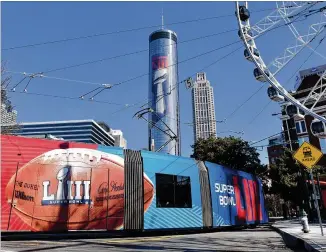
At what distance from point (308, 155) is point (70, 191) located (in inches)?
368

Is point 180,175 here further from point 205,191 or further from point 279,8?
point 279,8

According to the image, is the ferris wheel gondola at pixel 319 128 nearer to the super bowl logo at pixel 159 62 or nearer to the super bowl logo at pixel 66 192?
the super bowl logo at pixel 66 192

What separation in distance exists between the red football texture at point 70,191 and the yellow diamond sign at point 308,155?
291 inches

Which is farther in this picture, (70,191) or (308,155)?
(70,191)

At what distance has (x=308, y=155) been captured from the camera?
13.4 m

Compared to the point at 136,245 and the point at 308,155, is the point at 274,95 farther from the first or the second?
the point at 136,245

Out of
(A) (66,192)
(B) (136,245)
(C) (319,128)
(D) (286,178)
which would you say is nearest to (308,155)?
(C) (319,128)

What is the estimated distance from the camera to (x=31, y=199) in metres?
13.3

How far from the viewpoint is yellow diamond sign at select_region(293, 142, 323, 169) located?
1316 cm

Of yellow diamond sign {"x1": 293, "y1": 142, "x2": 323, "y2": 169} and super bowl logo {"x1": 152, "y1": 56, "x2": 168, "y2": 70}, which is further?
super bowl logo {"x1": 152, "y1": 56, "x2": 168, "y2": 70}

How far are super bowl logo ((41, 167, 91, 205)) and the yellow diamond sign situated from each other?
848 cm

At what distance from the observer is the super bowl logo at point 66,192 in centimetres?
1370

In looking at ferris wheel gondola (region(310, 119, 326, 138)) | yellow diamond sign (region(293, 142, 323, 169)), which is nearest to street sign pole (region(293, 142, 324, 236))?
yellow diamond sign (region(293, 142, 323, 169))

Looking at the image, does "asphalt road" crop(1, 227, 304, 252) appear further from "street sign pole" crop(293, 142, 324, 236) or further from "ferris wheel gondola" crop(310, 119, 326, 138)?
"ferris wheel gondola" crop(310, 119, 326, 138)
